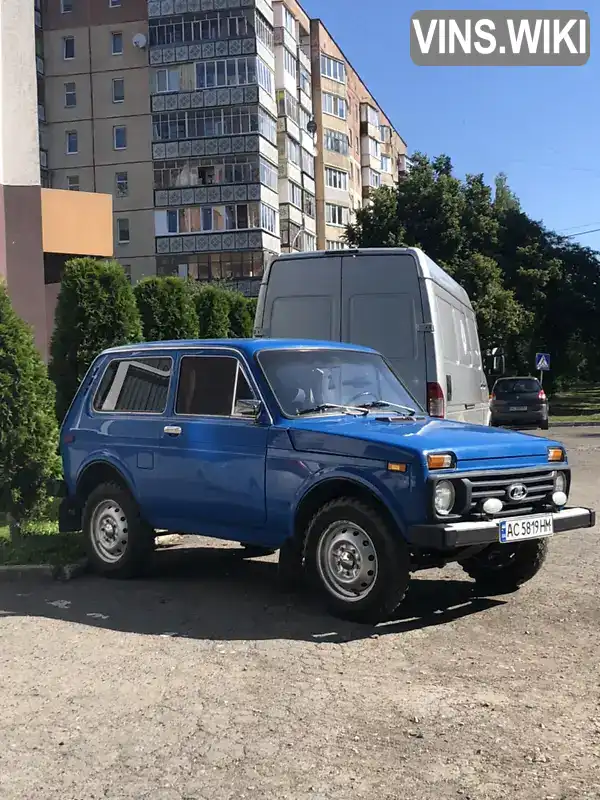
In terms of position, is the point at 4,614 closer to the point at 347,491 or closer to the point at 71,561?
the point at 71,561

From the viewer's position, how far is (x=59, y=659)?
566 cm

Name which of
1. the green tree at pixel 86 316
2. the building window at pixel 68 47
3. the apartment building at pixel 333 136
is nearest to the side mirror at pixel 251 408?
the green tree at pixel 86 316

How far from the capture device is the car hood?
622 cm

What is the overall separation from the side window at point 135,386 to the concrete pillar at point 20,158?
1367 cm

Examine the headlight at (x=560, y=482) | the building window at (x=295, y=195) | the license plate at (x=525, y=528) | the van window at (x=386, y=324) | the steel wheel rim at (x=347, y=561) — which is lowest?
the steel wheel rim at (x=347, y=561)

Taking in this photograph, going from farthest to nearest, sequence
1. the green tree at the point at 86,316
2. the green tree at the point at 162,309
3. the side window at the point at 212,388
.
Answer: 1. the green tree at the point at 162,309
2. the green tree at the point at 86,316
3. the side window at the point at 212,388

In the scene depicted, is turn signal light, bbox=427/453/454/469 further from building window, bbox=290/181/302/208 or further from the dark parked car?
building window, bbox=290/181/302/208

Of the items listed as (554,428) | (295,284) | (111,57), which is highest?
(111,57)

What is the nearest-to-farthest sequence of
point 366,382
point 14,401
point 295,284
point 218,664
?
point 218,664
point 366,382
point 14,401
point 295,284

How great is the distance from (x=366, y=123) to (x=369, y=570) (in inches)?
2868

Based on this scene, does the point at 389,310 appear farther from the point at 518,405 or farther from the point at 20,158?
the point at 518,405

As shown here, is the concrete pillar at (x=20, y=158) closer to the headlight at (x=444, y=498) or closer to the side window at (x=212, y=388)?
the side window at (x=212, y=388)

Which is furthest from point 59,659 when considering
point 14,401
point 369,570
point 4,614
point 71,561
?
point 14,401

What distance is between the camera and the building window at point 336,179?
63344mm
